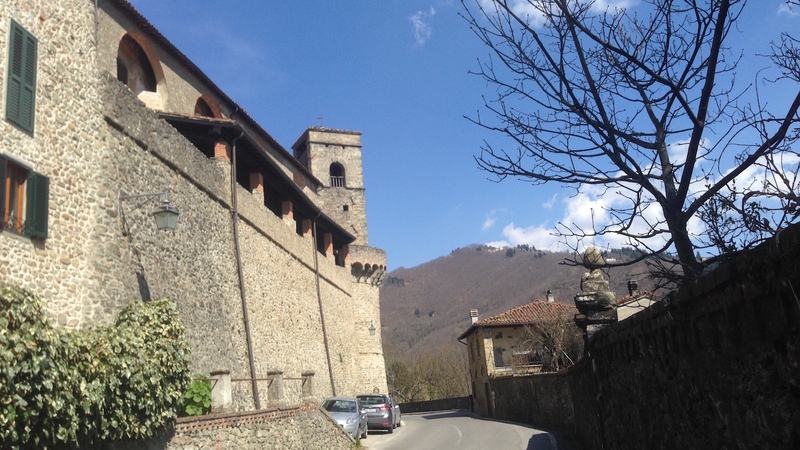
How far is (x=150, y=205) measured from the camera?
46.2 feet

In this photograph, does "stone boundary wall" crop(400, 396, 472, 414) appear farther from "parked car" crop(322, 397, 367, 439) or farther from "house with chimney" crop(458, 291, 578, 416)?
"parked car" crop(322, 397, 367, 439)

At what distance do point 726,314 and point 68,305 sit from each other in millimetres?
9861

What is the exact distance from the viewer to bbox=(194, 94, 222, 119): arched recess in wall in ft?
89.2

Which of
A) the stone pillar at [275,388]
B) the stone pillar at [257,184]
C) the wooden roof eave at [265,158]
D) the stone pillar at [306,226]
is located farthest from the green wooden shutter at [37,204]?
the stone pillar at [306,226]

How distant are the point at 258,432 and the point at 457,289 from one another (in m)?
145

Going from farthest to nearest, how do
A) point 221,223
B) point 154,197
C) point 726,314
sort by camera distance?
point 221,223 → point 154,197 → point 726,314

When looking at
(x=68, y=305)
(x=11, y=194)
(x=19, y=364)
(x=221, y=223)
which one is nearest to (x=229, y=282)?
(x=221, y=223)

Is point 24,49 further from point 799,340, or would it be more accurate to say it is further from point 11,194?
point 799,340

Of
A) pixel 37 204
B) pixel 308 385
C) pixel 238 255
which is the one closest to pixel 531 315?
pixel 308 385

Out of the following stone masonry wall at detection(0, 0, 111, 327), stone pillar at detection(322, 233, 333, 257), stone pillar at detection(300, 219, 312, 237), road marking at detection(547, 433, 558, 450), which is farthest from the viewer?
stone pillar at detection(322, 233, 333, 257)

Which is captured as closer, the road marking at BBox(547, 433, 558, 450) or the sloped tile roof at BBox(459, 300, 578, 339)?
the road marking at BBox(547, 433, 558, 450)

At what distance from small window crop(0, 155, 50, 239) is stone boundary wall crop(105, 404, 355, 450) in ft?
11.2

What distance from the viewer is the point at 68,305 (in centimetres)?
1062

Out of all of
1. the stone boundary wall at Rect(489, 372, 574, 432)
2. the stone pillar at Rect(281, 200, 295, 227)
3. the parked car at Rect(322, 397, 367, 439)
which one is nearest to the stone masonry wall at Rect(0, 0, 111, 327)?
the parked car at Rect(322, 397, 367, 439)
